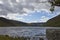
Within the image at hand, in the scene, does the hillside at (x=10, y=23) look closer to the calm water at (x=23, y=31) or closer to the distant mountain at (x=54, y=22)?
the calm water at (x=23, y=31)

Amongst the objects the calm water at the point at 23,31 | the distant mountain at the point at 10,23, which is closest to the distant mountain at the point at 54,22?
the calm water at the point at 23,31

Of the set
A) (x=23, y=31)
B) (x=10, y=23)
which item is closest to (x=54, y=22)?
(x=23, y=31)

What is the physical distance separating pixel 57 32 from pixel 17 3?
4.38 feet

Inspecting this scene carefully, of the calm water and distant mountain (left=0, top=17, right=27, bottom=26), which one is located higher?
distant mountain (left=0, top=17, right=27, bottom=26)

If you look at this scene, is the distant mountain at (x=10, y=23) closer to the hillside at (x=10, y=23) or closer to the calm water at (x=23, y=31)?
the hillside at (x=10, y=23)

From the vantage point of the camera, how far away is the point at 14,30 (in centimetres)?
416

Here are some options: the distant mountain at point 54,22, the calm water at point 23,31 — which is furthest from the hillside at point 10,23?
the distant mountain at point 54,22

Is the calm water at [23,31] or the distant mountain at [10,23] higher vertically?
the distant mountain at [10,23]

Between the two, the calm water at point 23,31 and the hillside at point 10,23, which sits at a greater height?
the hillside at point 10,23

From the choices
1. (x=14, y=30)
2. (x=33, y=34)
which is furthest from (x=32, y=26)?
(x=14, y=30)

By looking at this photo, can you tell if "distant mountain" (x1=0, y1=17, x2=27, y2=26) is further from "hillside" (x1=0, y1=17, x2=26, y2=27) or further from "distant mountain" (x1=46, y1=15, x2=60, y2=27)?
"distant mountain" (x1=46, y1=15, x2=60, y2=27)

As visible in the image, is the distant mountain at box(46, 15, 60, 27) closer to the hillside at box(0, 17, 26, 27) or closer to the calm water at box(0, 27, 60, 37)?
the calm water at box(0, 27, 60, 37)

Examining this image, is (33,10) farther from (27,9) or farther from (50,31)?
(50,31)

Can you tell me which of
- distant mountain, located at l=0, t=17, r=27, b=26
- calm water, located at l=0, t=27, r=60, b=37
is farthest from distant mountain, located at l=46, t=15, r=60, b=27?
distant mountain, located at l=0, t=17, r=27, b=26
